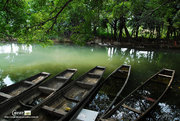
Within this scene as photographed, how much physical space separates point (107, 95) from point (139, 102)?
1.38 m

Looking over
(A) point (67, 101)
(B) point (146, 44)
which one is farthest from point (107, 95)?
(B) point (146, 44)

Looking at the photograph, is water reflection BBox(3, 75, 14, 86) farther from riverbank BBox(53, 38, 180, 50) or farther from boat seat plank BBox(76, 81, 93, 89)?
riverbank BBox(53, 38, 180, 50)

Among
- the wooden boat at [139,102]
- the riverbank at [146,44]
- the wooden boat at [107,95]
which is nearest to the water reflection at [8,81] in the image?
the wooden boat at [107,95]

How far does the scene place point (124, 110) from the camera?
390 centimetres

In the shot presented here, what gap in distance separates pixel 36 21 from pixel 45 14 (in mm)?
696

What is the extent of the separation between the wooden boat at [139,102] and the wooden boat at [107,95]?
0.29 meters

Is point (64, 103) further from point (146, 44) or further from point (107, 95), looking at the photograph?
point (146, 44)

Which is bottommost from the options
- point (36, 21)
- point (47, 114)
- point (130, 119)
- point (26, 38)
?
point (130, 119)

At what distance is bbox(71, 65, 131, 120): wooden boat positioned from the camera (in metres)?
4.27

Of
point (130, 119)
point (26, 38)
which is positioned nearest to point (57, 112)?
point (130, 119)

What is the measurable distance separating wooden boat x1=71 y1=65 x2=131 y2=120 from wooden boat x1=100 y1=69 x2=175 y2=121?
11.6 inches

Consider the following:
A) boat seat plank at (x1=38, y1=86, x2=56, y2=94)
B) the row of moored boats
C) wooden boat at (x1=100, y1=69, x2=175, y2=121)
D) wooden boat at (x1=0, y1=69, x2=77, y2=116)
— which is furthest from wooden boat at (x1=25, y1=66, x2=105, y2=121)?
wooden boat at (x1=100, y1=69, x2=175, y2=121)

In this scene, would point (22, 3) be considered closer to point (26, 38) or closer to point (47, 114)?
point (26, 38)

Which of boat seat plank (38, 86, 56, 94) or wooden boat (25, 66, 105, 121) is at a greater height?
boat seat plank (38, 86, 56, 94)
